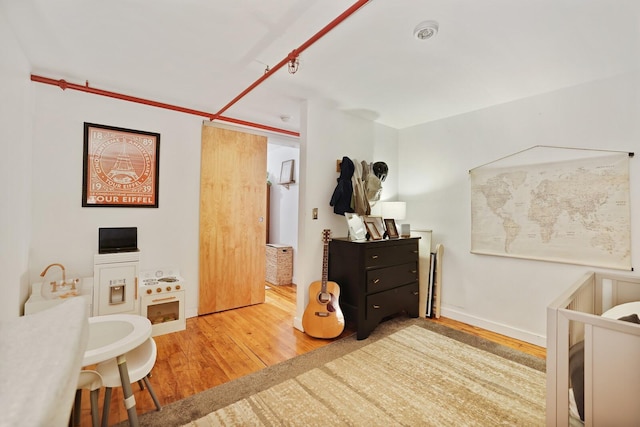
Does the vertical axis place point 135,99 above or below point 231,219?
above

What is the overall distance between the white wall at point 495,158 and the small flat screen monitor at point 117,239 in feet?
10.4

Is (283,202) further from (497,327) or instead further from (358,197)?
(497,327)

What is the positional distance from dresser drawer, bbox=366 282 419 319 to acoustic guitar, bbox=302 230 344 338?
1.01 feet

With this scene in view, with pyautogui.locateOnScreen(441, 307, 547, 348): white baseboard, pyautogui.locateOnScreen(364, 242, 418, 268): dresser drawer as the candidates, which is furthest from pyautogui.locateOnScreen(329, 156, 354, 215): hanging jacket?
pyautogui.locateOnScreen(441, 307, 547, 348): white baseboard

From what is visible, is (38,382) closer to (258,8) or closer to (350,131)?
(258,8)

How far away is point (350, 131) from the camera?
3207 millimetres

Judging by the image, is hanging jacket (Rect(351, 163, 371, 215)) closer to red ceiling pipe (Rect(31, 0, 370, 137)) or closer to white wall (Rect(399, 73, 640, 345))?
white wall (Rect(399, 73, 640, 345))

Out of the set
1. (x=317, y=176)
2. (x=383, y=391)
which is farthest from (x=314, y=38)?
(x=383, y=391)

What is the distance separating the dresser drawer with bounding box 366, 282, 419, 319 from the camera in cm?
267

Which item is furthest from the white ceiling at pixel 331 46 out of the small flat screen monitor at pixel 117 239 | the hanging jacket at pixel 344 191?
the small flat screen monitor at pixel 117 239

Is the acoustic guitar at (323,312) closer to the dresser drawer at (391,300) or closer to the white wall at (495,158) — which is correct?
the dresser drawer at (391,300)

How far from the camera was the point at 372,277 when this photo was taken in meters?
2.66

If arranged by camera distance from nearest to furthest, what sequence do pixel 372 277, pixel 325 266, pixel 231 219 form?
pixel 372 277 < pixel 325 266 < pixel 231 219

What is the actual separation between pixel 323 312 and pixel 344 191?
4.03 ft
